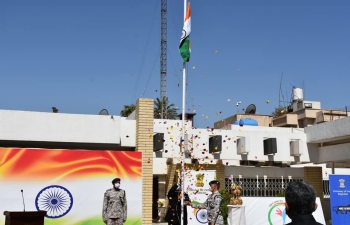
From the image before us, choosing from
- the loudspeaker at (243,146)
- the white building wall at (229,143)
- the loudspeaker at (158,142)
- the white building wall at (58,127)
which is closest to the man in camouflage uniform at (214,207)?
the white building wall at (58,127)

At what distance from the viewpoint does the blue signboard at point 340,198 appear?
45.4 ft

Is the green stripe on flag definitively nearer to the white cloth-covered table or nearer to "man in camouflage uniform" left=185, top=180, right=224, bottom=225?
"man in camouflage uniform" left=185, top=180, right=224, bottom=225

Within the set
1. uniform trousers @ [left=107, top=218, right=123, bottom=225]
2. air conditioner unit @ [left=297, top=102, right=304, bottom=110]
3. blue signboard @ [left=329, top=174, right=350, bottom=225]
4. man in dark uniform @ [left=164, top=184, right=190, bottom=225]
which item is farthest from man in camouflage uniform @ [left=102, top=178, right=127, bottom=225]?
air conditioner unit @ [left=297, top=102, right=304, bottom=110]

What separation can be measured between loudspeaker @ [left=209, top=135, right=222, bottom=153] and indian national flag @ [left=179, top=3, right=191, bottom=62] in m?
5.59

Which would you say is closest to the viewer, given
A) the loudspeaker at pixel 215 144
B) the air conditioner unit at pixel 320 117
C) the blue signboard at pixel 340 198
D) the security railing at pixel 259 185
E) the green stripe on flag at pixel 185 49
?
the green stripe on flag at pixel 185 49

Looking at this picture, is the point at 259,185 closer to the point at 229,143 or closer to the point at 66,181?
the point at 229,143

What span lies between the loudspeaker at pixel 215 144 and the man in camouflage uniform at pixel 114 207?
6047 millimetres

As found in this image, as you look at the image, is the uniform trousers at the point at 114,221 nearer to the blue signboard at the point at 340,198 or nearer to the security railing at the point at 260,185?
the blue signboard at the point at 340,198

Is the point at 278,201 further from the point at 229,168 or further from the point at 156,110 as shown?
the point at 156,110

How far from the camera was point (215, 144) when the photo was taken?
16.2 metres

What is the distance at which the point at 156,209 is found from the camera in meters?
24.4

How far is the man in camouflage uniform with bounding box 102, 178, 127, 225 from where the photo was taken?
34.5ft

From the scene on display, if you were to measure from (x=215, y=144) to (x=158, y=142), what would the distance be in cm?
221

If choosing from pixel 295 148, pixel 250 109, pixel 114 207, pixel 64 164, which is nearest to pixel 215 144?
pixel 295 148
